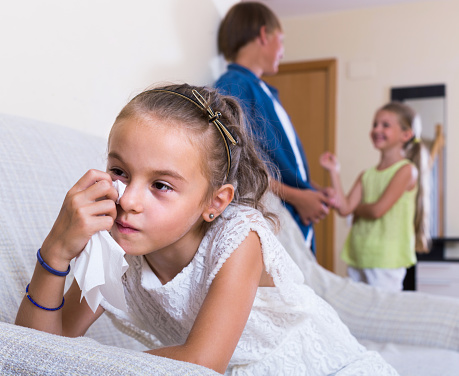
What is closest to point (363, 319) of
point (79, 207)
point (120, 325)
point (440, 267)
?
point (120, 325)

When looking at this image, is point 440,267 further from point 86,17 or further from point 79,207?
point 79,207

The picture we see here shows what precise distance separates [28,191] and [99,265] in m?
A: 0.34

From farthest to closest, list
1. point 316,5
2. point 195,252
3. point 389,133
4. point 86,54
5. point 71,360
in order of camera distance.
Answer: point 316,5 < point 389,133 < point 86,54 < point 195,252 < point 71,360

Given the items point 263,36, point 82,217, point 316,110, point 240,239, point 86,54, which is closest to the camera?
point 82,217

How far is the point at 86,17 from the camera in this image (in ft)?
4.54

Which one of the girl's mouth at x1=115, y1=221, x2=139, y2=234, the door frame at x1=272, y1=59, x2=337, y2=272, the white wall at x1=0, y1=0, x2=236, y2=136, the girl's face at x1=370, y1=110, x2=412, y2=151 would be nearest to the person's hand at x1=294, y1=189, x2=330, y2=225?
the white wall at x1=0, y1=0, x2=236, y2=136

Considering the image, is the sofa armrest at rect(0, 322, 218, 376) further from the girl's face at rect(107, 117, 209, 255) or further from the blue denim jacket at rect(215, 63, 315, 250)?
the blue denim jacket at rect(215, 63, 315, 250)

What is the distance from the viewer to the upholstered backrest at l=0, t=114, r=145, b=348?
0.87 meters

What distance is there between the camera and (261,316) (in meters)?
0.92

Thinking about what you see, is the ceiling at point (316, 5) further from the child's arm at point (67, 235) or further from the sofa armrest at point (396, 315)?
the child's arm at point (67, 235)

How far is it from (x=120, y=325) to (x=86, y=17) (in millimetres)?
833

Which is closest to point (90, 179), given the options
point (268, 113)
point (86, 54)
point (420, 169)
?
point (86, 54)

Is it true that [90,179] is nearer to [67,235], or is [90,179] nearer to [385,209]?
[67,235]

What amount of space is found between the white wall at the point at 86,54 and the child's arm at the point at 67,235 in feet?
0.95
